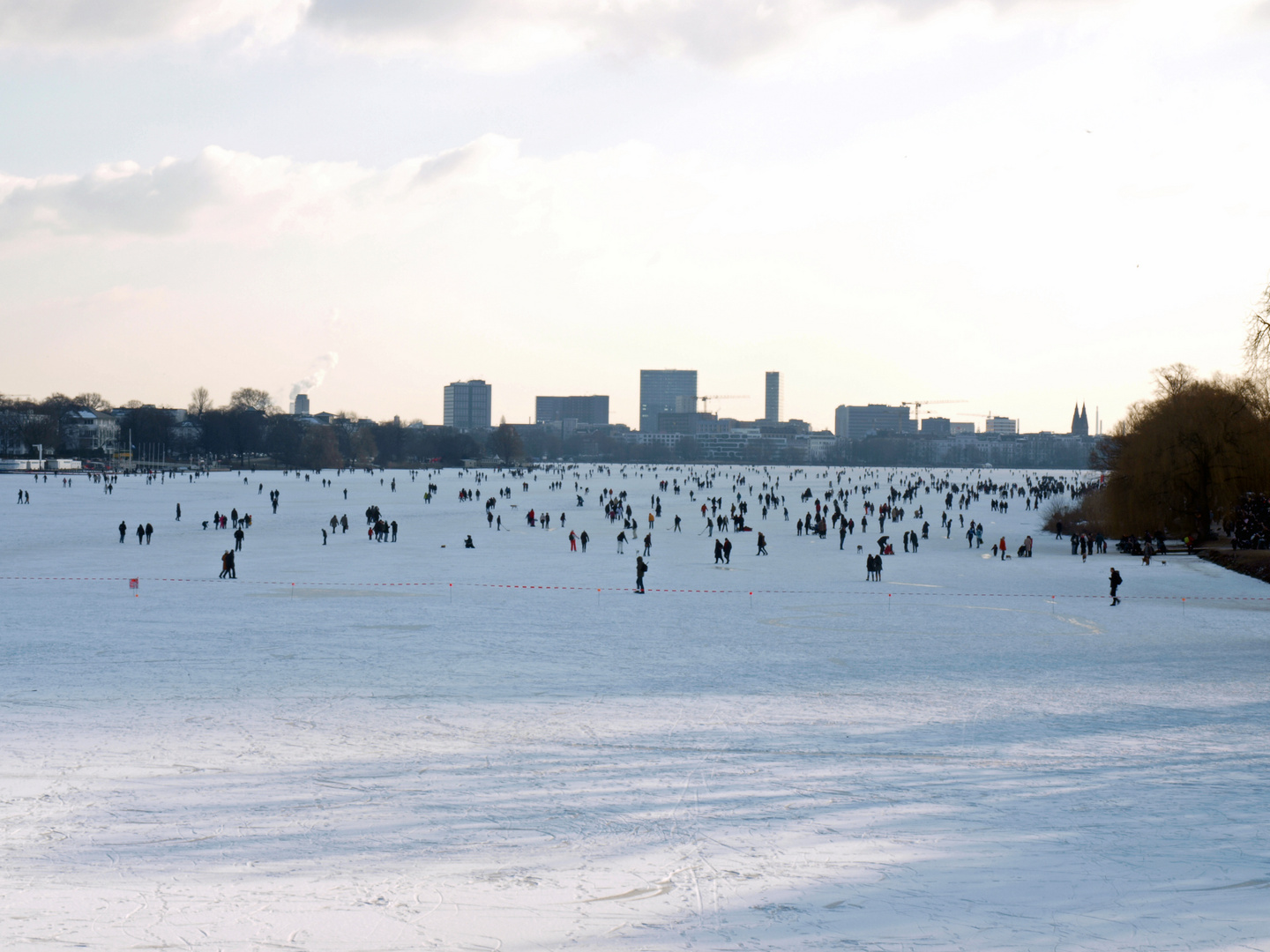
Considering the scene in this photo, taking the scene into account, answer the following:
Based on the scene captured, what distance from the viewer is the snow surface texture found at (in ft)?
21.5

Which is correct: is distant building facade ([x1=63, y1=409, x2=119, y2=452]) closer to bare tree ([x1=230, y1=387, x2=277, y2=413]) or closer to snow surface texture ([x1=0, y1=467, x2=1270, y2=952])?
bare tree ([x1=230, y1=387, x2=277, y2=413])

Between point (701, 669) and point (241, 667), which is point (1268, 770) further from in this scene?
point (241, 667)

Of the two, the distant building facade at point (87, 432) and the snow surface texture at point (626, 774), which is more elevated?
the distant building facade at point (87, 432)

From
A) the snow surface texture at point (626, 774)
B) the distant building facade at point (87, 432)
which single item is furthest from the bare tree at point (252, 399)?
the snow surface texture at point (626, 774)

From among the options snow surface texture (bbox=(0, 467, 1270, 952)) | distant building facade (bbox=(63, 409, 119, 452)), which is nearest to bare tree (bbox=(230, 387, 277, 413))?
distant building facade (bbox=(63, 409, 119, 452))

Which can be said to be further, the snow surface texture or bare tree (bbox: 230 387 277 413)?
bare tree (bbox: 230 387 277 413)

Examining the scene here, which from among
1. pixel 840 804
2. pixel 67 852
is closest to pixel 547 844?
pixel 840 804

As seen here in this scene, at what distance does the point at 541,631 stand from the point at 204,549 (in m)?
19.0

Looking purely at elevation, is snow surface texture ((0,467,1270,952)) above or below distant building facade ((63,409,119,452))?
below

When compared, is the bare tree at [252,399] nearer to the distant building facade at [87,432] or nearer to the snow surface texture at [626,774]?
the distant building facade at [87,432]

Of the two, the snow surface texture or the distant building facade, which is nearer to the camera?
the snow surface texture

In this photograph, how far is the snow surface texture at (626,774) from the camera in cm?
655

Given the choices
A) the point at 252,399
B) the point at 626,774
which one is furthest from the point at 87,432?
the point at 626,774

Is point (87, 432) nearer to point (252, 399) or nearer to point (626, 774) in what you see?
point (252, 399)
